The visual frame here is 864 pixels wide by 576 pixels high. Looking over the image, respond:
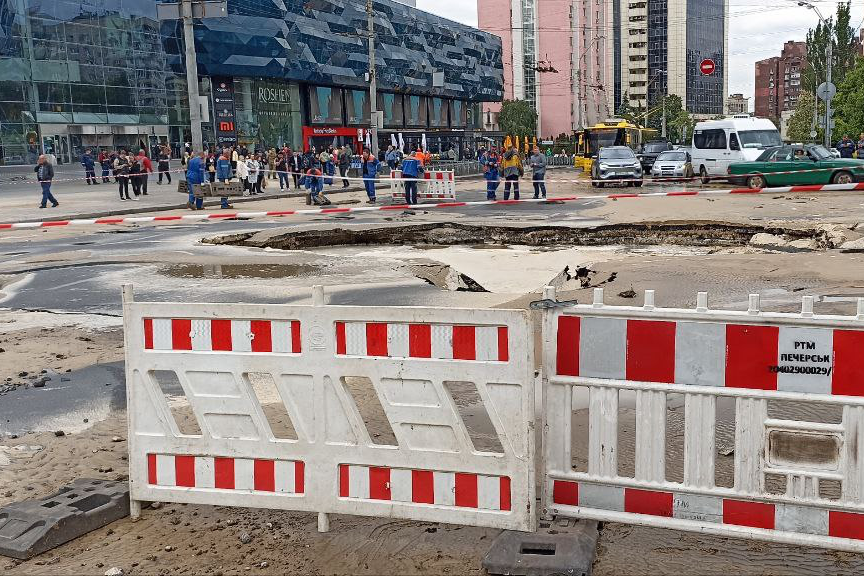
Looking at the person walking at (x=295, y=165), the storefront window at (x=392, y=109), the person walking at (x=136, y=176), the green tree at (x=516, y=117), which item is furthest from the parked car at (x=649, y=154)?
the green tree at (x=516, y=117)

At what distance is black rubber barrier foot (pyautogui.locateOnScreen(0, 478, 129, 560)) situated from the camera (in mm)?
4352

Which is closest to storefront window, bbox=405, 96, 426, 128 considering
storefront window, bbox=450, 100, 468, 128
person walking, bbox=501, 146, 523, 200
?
storefront window, bbox=450, 100, 468, 128

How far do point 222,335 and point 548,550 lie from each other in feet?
5.96

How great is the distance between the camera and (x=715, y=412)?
399 cm

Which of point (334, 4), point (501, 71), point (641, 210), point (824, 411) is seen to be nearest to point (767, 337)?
point (824, 411)

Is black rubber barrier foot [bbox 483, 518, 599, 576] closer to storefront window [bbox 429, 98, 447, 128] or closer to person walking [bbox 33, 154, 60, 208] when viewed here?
person walking [bbox 33, 154, 60, 208]

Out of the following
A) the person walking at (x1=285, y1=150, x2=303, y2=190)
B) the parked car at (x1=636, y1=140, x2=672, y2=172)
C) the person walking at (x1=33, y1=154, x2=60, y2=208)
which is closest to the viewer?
the person walking at (x1=33, y1=154, x2=60, y2=208)

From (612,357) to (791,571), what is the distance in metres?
1.15

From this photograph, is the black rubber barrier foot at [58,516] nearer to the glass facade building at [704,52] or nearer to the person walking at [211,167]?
the person walking at [211,167]

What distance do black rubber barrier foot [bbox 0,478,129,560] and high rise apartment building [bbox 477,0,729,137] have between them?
11013 centimetres

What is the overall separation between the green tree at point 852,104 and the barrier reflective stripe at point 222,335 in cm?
5765

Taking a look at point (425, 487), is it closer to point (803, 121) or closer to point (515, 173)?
point (515, 173)

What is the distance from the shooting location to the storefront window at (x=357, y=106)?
8575 centimetres

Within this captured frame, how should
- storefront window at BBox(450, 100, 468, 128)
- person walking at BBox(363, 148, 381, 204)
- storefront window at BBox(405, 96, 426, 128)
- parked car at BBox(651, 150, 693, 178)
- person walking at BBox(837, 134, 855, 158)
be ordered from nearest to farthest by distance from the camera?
1. person walking at BBox(363, 148, 381, 204)
2. person walking at BBox(837, 134, 855, 158)
3. parked car at BBox(651, 150, 693, 178)
4. storefront window at BBox(405, 96, 426, 128)
5. storefront window at BBox(450, 100, 468, 128)
